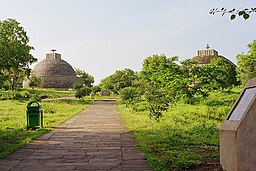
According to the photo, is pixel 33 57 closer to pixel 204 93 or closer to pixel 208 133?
pixel 204 93

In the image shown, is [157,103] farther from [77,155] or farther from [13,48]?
[13,48]

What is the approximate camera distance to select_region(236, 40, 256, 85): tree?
34484mm

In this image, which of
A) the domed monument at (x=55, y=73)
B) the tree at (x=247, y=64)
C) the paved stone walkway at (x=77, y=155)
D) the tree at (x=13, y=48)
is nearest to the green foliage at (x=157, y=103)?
the paved stone walkway at (x=77, y=155)

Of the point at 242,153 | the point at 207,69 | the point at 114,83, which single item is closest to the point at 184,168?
the point at 242,153

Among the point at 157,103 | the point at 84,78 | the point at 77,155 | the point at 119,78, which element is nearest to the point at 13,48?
the point at 157,103

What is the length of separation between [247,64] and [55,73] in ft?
155

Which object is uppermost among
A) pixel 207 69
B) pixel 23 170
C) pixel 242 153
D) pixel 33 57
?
pixel 33 57

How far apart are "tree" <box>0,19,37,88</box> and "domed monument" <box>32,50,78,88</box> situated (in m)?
35.7

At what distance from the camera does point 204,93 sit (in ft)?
50.5

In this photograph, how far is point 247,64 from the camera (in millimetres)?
35344

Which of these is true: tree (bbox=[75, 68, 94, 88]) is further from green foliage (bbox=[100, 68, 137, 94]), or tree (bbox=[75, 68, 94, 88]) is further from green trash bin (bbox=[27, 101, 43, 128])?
green trash bin (bbox=[27, 101, 43, 128])

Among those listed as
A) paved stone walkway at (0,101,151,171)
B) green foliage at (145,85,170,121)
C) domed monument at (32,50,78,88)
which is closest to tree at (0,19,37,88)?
green foliage at (145,85,170,121)

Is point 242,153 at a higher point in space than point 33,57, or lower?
lower

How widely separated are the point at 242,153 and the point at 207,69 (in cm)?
1117
